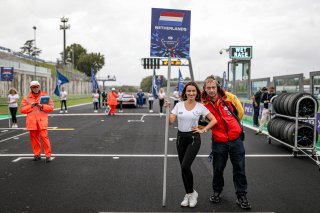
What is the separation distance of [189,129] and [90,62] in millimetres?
106284

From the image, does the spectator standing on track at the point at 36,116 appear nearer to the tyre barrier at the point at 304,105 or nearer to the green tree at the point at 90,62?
the tyre barrier at the point at 304,105

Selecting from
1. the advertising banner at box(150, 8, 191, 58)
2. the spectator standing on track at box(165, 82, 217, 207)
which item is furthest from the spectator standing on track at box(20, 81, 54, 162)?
the spectator standing on track at box(165, 82, 217, 207)

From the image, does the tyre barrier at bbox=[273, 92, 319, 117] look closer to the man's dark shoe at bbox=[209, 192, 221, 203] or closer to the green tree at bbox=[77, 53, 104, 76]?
the man's dark shoe at bbox=[209, 192, 221, 203]

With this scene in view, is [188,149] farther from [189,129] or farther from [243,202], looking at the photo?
[243,202]

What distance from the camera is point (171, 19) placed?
507cm

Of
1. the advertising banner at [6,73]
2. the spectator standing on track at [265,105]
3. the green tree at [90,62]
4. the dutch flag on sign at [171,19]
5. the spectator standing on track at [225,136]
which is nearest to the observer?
the spectator standing on track at [225,136]

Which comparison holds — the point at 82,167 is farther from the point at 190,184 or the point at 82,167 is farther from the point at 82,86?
the point at 82,86

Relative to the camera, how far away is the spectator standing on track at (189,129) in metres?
4.45

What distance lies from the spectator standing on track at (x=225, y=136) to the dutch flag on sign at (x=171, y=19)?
1.05 meters

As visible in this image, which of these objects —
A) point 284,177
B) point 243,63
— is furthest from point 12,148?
point 243,63

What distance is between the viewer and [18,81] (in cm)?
4062

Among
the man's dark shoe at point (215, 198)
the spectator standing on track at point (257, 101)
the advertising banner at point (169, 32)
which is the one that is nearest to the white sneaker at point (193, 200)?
the man's dark shoe at point (215, 198)

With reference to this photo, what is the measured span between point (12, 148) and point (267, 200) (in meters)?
7.05

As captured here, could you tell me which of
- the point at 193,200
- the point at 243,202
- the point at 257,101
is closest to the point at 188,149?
the point at 193,200
